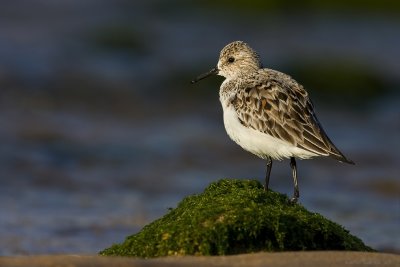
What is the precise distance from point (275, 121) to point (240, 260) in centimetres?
214

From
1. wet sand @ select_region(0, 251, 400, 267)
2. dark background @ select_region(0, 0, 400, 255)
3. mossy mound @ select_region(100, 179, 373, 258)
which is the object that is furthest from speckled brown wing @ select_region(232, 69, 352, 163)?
dark background @ select_region(0, 0, 400, 255)

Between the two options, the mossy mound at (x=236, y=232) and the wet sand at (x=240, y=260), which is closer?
the wet sand at (x=240, y=260)

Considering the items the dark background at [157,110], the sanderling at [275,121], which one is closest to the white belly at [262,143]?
the sanderling at [275,121]

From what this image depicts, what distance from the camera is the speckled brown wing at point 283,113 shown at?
6746mm

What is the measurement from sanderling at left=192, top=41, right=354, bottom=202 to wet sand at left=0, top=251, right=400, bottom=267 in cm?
142

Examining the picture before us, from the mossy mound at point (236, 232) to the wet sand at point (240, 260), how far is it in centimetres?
26

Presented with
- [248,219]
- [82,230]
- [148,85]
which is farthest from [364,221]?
[148,85]

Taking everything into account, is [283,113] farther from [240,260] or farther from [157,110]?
[157,110]

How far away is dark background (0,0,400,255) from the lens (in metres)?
10.2

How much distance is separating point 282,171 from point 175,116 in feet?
11.2

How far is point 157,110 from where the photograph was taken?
15258 millimetres

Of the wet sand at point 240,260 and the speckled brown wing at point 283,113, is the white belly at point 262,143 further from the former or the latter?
the wet sand at point 240,260

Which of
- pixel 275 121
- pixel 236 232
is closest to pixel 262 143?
pixel 275 121

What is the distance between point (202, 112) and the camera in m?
15.3
